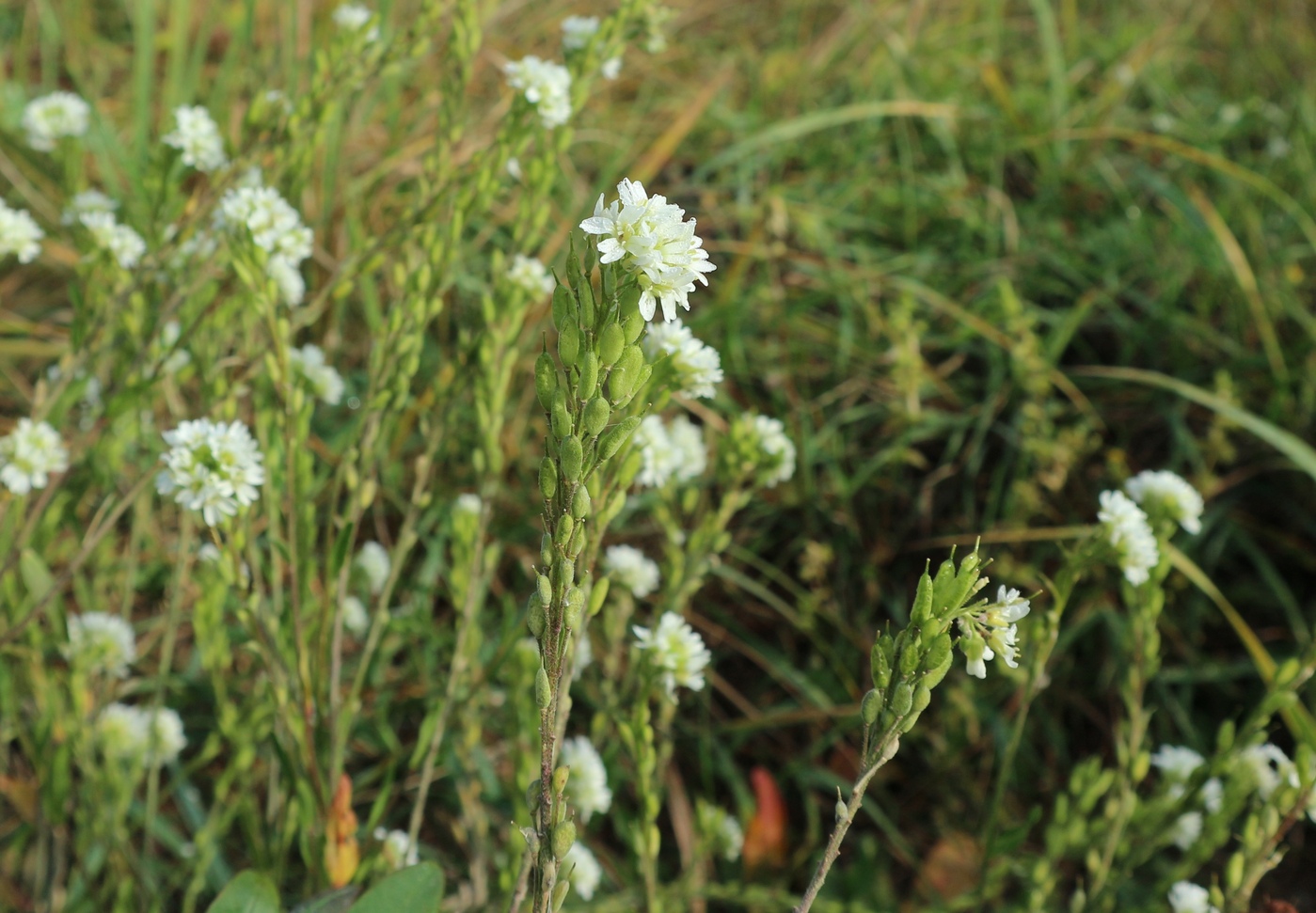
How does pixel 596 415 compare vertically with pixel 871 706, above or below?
above

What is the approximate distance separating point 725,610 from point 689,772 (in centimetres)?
33

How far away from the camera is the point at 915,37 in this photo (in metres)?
3.53

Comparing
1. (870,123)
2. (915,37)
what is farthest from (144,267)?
(915,37)

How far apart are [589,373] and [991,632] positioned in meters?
0.38

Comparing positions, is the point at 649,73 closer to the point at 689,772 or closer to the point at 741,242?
the point at 741,242

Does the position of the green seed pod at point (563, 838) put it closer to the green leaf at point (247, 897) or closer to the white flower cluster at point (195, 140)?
the green leaf at point (247, 897)

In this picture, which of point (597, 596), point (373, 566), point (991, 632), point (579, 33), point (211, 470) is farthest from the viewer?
point (373, 566)

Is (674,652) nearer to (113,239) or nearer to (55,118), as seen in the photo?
(113,239)

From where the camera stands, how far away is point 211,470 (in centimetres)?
119

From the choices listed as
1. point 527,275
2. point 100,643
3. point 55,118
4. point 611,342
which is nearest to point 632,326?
point 611,342

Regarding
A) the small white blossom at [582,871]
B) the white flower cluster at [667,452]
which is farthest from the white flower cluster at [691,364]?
the small white blossom at [582,871]

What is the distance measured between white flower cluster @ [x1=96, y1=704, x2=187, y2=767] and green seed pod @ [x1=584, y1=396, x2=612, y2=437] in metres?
1.06

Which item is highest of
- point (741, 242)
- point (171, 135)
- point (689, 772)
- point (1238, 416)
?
point (171, 135)

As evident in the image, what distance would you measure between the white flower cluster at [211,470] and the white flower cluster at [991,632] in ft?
2.40
